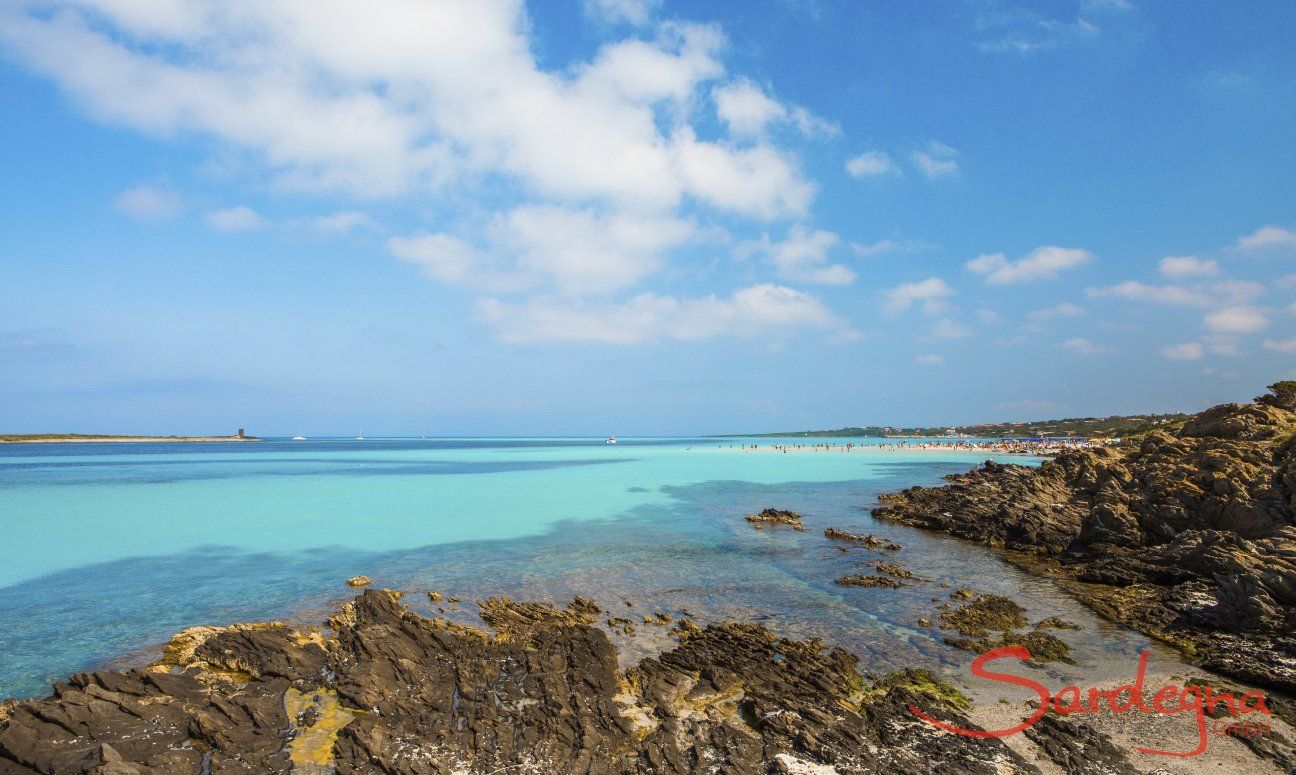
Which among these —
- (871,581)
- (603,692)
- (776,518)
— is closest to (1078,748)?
(603,692)

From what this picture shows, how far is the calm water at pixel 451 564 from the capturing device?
607 inches

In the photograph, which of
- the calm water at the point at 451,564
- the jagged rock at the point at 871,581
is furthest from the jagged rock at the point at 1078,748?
the jagged rock at the point at 871,581

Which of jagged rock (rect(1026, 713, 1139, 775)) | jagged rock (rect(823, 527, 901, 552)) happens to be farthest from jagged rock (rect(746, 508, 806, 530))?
jagged rock (rect(1026, 713, 1139, 775))

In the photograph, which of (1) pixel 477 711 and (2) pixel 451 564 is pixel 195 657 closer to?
(1) pixel 477 711

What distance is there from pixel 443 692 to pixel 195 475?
78480 mm

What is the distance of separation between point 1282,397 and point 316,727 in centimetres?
4738

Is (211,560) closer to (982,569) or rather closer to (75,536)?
(75,536)

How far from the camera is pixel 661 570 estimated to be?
22.9 metres

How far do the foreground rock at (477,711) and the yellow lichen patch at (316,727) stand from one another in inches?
1.4

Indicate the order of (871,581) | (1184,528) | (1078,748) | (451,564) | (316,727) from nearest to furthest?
(1078,748), (316,727), (871,581), (1184,528), (451,564)

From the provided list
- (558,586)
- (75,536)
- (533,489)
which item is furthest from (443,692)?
(533,489)

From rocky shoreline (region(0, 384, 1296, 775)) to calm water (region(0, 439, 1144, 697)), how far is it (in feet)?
4.69

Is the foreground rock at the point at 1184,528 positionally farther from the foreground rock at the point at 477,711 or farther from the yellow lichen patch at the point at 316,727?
the yellow lichen patch at the point at 316,727

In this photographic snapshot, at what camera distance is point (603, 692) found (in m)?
11.3
